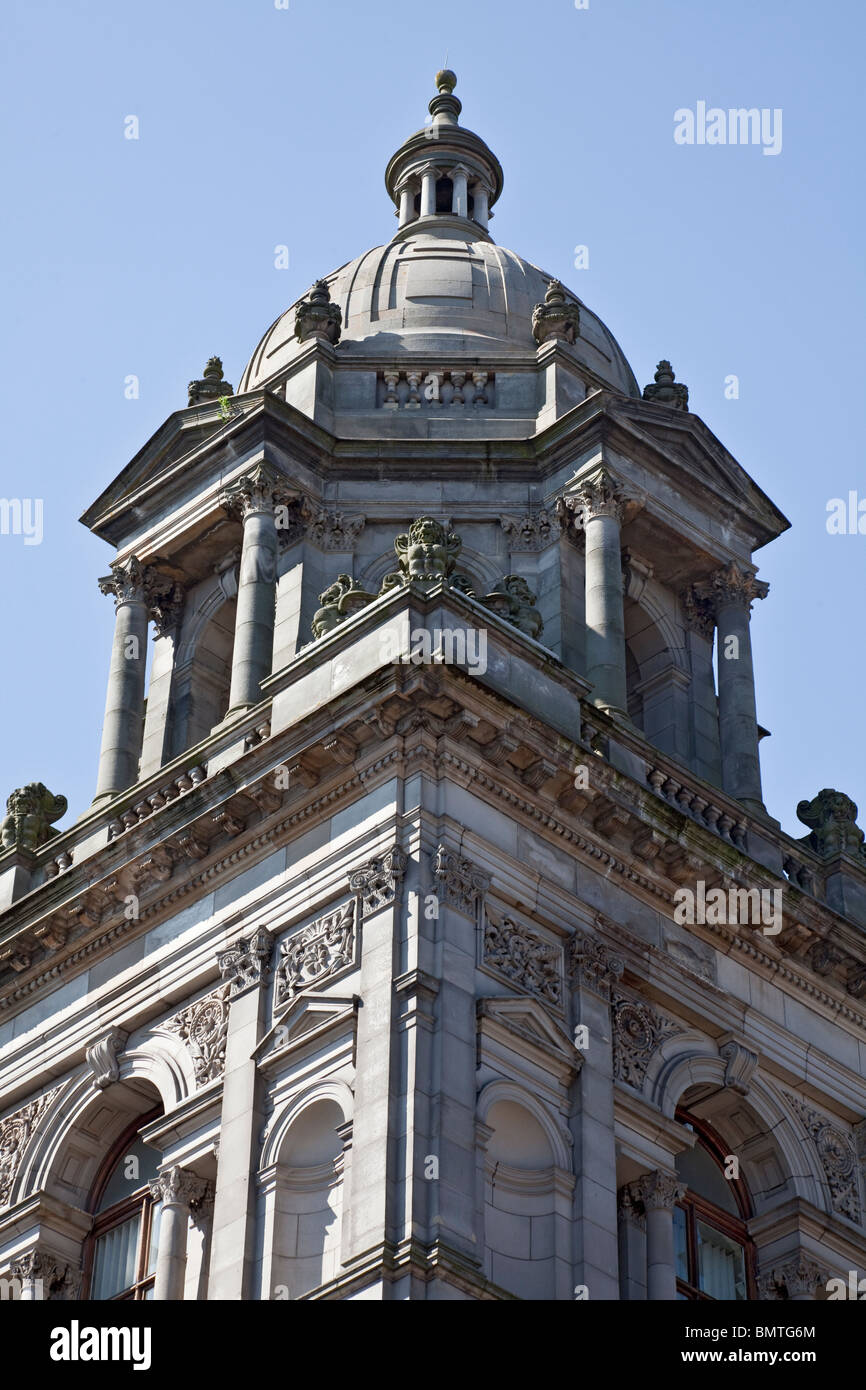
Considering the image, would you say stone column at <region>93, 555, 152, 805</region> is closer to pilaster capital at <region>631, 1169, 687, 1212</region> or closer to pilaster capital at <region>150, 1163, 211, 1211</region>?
pilaster capital at <region>150, 1163, 211, 1211</region>

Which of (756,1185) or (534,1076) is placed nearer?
(534,1076)

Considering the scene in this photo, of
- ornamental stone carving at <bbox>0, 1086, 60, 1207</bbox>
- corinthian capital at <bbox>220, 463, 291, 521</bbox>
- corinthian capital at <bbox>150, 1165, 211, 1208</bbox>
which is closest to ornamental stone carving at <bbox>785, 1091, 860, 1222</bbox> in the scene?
corinthian capital at <bbox>150, 1165, 211, 1208</bbox>

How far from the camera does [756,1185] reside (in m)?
40.2

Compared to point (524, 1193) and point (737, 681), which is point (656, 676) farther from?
point (524, 1193)

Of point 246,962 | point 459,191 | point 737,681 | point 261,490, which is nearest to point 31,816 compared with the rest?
point 261,490

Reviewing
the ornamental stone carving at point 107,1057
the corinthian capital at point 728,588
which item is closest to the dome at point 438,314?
the corinthian capital at point 728,588

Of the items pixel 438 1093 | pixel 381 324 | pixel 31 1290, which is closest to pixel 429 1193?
pixel 438 1093

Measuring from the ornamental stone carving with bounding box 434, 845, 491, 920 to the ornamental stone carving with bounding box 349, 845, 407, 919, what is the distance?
433mm

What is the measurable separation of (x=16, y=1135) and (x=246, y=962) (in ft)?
14.8

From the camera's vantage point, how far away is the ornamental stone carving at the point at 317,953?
121 ft

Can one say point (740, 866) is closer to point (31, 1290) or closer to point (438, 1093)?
point (438, 1093)

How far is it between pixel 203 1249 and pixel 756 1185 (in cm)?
737

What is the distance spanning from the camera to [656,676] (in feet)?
155

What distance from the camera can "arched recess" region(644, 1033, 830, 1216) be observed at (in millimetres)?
39469
